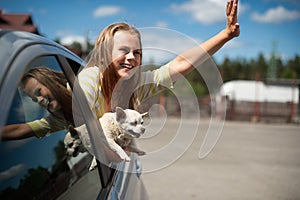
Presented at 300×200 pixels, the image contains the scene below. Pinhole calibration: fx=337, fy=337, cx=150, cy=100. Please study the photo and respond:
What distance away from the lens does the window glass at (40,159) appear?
1.12 metres

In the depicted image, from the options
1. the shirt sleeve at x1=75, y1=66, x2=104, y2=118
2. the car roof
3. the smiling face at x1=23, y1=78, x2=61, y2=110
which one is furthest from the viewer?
the shirt sleeve at x1=75, y1=66, x2=104, y2=118

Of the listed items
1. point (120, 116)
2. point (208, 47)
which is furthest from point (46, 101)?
point (208, 47)

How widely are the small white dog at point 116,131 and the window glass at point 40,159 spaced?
6 centimetres

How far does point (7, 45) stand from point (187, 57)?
1061 mm

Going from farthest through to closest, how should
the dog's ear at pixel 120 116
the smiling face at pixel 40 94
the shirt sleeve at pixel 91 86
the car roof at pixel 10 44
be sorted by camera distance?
the shirt sleeve at pixel 91 86 → the dog's ear at pixel 120 116 → the smiling face at pixel 40 94 → the car roof at pixel 10 44

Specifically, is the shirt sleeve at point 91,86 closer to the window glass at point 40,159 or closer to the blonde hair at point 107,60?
the blonde hair at point 107,60

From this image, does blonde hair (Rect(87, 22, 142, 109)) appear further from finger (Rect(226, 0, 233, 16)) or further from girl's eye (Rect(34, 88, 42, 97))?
finger (Rect(226, 0, 233, 16))

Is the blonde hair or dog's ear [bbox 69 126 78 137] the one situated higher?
the blonde hair

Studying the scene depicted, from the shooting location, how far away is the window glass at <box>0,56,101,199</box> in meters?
1.12

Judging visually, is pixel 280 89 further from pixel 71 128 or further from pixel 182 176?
pixel 71 128

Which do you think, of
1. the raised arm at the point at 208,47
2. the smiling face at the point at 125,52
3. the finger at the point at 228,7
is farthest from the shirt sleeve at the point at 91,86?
the finger at the point at 228,7

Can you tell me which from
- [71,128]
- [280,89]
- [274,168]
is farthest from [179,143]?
[280,89]

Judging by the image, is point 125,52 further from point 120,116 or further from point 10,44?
point 10,44

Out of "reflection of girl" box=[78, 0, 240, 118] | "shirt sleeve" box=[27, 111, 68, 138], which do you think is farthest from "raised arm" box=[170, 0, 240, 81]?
"shirt sleeve" box=[27, 111, 68, 138]
